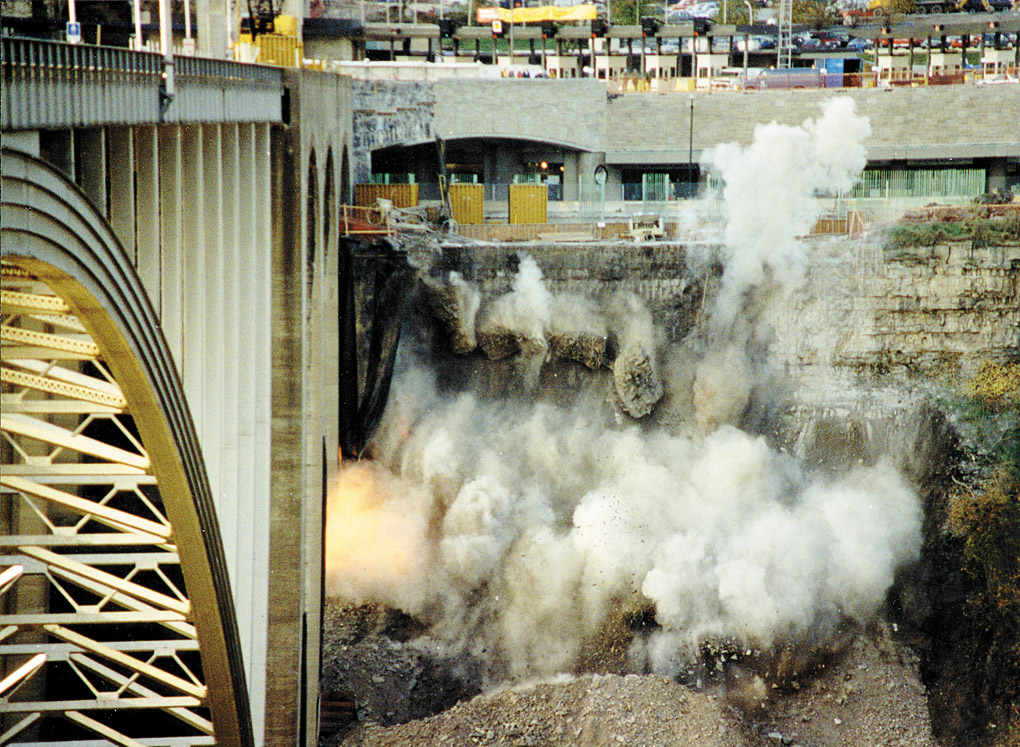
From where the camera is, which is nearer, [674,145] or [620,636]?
[620,636]

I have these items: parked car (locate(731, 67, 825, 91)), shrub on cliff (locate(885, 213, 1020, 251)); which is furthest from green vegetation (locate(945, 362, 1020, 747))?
parked car (locate(731, 67, 825, 91))

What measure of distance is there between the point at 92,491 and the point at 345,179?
2086 centimetres

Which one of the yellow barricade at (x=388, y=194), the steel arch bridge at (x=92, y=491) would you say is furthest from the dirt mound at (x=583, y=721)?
the yellow barricade at (x=388, y=194)

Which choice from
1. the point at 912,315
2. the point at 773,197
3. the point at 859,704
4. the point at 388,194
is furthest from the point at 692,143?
the point at 859,704

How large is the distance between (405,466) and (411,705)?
9201mm

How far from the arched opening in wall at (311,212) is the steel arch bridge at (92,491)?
611 cm

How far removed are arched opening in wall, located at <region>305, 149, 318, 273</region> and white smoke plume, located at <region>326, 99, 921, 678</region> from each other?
12012 mm

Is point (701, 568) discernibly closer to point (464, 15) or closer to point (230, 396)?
point (230, 396)

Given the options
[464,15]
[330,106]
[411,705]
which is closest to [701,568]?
[411,705]

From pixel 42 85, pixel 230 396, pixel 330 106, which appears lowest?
pixel 230 396

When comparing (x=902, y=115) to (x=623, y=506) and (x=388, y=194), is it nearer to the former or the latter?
(x=388, y=194)

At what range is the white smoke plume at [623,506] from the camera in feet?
115

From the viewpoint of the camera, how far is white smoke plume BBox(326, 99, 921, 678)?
34906 mm

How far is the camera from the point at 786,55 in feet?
237
